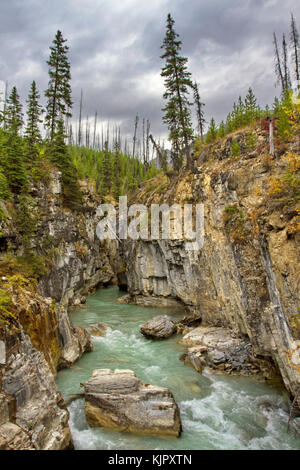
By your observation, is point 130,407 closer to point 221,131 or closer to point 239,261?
point 239,261

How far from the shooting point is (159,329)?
16.4 metres

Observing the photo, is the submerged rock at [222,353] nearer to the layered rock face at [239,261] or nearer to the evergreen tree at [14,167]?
the layered rock face at [239,261]

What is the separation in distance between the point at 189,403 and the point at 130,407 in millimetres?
2809

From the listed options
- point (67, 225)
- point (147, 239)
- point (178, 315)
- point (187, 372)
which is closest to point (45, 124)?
point (67, 225)

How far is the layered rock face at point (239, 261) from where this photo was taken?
28.3ft

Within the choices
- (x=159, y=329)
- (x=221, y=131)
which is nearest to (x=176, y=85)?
(x=221, y=131)

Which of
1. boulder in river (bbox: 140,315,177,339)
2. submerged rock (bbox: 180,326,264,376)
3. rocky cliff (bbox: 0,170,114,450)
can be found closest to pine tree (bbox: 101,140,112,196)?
rocky cliff (bbox: 0,170,114,450)

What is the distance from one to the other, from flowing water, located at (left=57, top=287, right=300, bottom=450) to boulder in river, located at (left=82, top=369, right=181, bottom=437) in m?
0.25

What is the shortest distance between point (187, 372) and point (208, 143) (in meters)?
17.6

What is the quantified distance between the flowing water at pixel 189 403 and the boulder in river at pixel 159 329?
384 mm

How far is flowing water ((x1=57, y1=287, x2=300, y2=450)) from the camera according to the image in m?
7.87

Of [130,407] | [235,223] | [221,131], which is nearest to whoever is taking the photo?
[130,407]

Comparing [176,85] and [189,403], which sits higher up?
Answer: [176,85]

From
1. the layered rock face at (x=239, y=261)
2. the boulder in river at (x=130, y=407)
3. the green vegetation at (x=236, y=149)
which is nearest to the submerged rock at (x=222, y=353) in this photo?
the layered rock face at (x=239, y=261)
